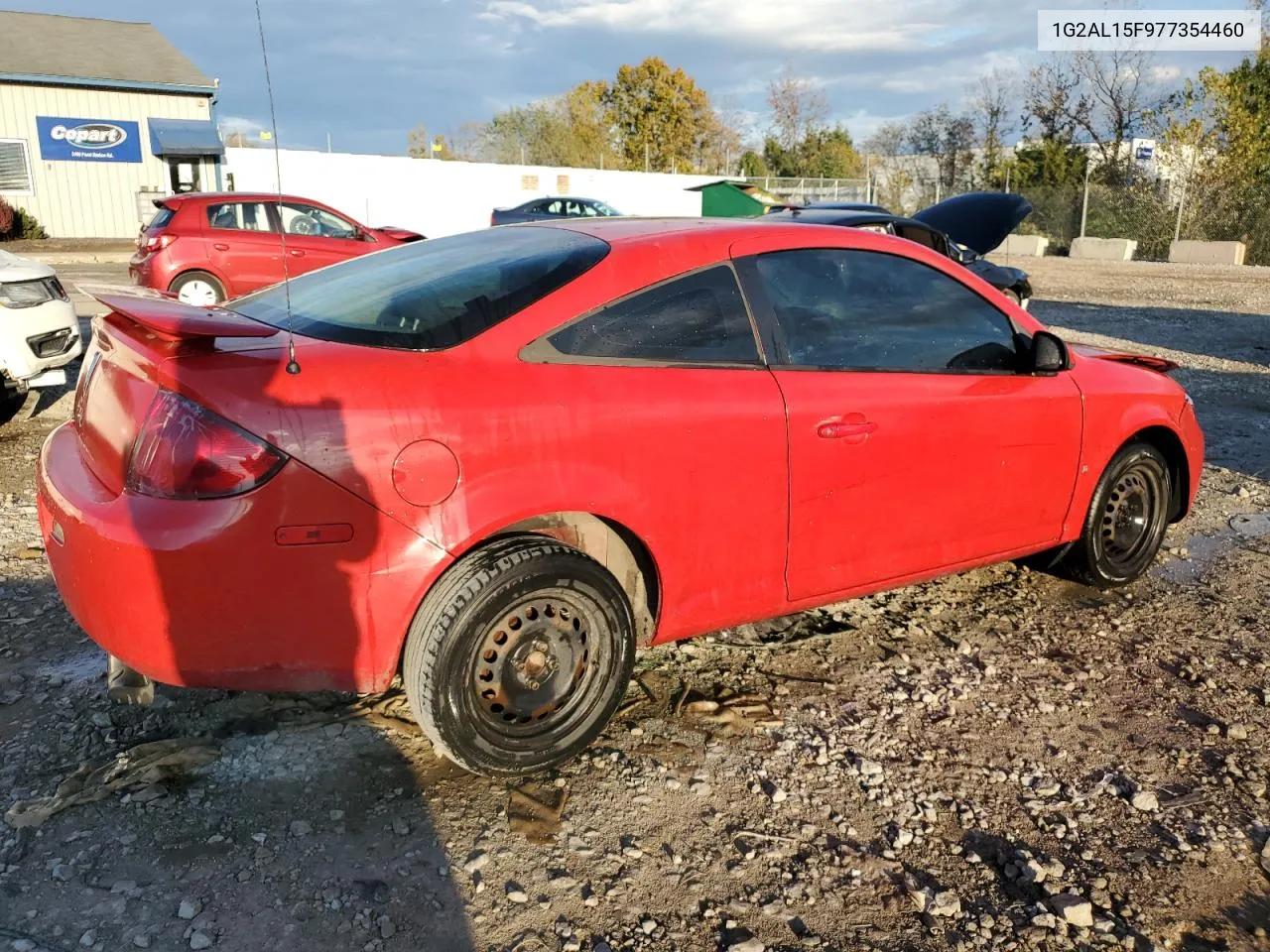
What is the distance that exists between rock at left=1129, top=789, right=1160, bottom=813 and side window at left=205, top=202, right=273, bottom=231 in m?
11.7

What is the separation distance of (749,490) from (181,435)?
163cm

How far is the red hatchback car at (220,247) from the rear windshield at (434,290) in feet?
28.6

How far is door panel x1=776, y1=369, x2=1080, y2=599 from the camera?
332cm

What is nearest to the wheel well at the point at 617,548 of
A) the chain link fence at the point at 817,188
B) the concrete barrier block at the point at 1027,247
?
the concrete barrier block at the point at 1027,247

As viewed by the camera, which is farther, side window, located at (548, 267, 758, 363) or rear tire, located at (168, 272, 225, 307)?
rear tire, located at (168, 272, 225, 307)

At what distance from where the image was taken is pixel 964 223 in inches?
382

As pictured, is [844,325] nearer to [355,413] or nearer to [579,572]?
[579,572]

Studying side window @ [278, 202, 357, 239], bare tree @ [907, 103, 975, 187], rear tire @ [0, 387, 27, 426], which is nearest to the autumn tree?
bare tree @ [907, 103, 975, 187]

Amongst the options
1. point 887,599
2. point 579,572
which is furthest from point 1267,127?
point 579,572

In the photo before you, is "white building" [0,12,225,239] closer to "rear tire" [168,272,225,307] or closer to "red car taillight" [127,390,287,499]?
"rear tire" [168,272,225,307]

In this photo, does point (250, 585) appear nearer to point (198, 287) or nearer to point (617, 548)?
point (617, 548)

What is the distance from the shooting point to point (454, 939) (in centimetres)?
231

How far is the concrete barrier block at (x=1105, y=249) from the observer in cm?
2886

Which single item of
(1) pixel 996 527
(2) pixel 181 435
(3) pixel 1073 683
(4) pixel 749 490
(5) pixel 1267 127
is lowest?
(3) pixel 1073 683
